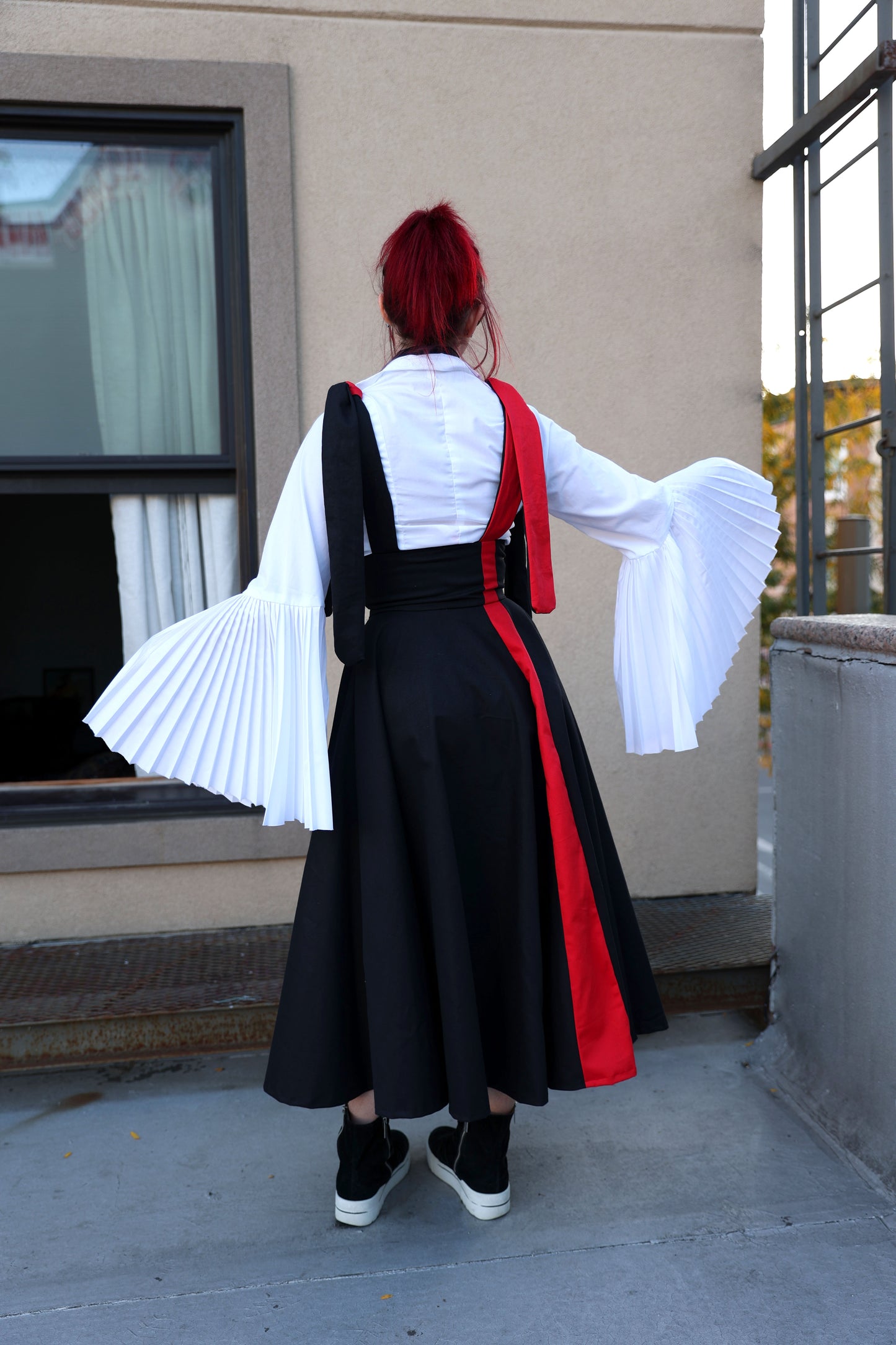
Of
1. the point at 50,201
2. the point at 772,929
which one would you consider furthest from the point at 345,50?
the point at 772,929

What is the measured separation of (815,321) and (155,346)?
6.75 ft

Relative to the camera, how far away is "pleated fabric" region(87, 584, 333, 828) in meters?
1.82

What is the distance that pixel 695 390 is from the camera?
132 inches

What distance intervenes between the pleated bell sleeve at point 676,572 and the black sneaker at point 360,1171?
3.18 feet

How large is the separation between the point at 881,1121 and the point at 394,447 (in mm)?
1716

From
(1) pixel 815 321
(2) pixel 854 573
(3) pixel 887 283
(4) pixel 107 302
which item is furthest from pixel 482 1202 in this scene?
(4) pixel 107 302

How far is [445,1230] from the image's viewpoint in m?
2.04

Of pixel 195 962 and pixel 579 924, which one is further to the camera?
pixel 195 962

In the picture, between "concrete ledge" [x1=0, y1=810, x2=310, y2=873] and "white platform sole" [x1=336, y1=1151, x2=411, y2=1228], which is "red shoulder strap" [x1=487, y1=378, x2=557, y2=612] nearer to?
"white platform sole" [x1=336, y1=1151, x2=411, y2=1228]

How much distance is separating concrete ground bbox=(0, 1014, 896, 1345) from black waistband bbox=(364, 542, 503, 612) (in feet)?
4.14

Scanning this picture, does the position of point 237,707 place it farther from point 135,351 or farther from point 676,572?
point 135,351

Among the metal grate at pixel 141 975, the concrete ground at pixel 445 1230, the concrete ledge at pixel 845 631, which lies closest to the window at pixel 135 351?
the metal grate at pixel 141 975

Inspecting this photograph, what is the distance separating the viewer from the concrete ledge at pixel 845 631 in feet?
6.96

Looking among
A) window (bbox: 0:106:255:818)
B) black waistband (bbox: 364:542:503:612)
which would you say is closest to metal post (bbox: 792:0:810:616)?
black waistband (bbox: 364:542:503:612)
